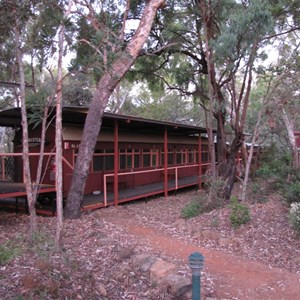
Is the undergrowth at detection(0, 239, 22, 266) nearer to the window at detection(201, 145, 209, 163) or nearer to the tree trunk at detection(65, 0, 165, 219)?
the tree trunk at detection(65, 0, 165, 219)

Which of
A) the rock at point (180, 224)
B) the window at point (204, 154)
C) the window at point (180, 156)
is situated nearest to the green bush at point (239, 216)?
the rock at point (180, 224)

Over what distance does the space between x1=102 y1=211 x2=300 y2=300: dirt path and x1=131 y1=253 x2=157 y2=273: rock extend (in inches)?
28.3

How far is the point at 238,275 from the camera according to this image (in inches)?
221

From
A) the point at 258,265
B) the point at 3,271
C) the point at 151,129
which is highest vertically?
the point at 151,129

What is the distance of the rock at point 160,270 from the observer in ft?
17.1

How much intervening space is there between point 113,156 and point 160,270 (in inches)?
360

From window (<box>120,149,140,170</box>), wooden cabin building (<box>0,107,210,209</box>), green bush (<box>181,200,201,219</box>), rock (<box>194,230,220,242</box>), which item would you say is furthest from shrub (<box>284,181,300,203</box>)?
window (<box>120,149,140,170</box>)

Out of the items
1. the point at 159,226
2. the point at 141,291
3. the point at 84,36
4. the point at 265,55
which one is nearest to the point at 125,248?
the point at 141,291

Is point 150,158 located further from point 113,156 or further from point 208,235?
point 208,235

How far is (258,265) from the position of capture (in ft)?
19.9

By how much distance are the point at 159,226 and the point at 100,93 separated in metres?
3.62


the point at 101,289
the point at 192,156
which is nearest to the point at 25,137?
the point at 101,289

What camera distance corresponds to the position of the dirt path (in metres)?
4.95

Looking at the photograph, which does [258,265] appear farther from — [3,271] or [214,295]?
[3,271]
